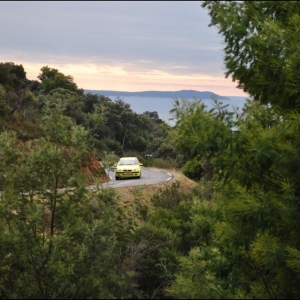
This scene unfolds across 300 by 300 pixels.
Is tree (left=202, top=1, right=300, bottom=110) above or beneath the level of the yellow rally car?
above

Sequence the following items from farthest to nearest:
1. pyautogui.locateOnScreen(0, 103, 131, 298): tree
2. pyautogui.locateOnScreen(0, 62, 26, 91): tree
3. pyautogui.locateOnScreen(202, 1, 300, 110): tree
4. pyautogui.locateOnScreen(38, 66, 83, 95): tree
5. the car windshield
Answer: pyautogui.locateOnScreen(38, 66, 83, 95): tree
pyautogui.locateOnScreen(0, 62, 26, 91): tree
the car windshield
pyautogui.locateOnScreen(202, 1, 300, 110): tree
pyautogui.locateOnScreen(0, 103, 131, 298): tree

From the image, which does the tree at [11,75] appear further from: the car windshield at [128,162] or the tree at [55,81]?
the tree at [55,81]

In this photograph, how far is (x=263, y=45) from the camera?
6.97m

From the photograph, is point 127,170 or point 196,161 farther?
point 127,170

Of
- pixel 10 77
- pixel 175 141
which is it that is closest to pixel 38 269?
pixel 175 141

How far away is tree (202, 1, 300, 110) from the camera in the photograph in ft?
22.4

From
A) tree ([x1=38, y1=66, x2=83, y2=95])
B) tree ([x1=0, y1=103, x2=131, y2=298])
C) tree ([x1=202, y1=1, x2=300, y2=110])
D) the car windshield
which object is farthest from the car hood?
tree ([x1=38, y1=66, x2=83, y2=95])

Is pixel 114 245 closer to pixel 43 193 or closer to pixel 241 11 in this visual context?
pixel 43 193

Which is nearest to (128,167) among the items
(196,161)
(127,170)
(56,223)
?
(127,170)

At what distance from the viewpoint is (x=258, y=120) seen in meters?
7.80

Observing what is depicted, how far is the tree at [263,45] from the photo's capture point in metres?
6.84

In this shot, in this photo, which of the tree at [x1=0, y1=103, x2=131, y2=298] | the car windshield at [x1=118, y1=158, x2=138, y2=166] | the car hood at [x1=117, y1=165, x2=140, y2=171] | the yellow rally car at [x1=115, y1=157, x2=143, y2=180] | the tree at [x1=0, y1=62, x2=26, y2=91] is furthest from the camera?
the tree at [x1=0, y1=62, x2=26, y2=91]

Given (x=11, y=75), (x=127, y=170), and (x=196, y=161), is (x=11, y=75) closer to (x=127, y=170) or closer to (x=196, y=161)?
(x=127, y=170)

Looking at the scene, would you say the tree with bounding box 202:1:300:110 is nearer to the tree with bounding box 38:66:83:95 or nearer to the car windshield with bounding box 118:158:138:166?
the car windshield with bounding box 118:158:138:166
